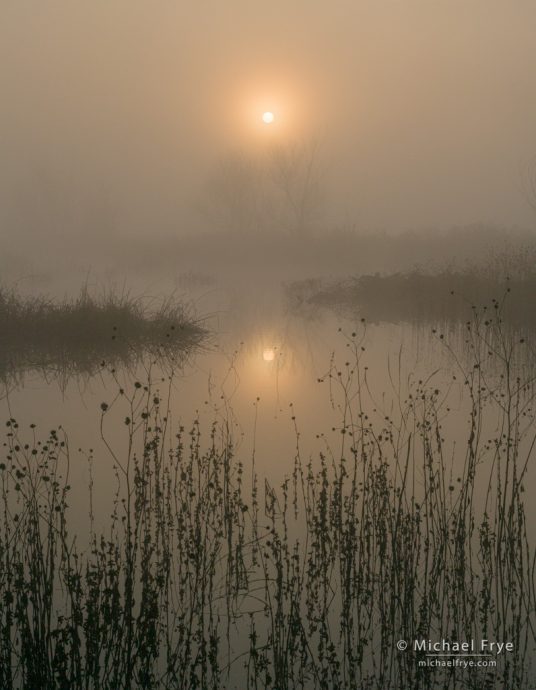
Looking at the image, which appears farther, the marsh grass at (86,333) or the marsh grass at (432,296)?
the marsh grass at (432,296)

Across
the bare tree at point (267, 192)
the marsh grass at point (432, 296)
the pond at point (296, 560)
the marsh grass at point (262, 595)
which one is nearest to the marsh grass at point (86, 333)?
the pond at point (296, 560)

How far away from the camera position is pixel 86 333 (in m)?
10.8

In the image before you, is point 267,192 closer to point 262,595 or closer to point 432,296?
point 432,296

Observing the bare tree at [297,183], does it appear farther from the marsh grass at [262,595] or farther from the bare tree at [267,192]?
the marsh grass at [262,595]

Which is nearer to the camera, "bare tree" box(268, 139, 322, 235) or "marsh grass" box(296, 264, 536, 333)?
"marsh grass" box(296, 264, 536, 333)

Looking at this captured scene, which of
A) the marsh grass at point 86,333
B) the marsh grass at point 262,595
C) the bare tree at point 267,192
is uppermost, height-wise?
the bare tree at point 267,192

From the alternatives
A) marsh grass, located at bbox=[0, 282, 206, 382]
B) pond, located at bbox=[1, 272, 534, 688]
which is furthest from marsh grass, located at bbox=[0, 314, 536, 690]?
marsh grass, located at bbox=[0, 282, 206, 382]

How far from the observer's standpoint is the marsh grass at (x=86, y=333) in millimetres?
9938

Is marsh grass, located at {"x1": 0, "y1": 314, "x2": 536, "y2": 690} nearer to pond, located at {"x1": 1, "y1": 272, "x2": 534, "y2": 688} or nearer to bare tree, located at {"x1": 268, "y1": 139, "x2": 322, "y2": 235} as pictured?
pond, located at {"x1": 1, "y1": 272, "x2": 534, "y2": 688}

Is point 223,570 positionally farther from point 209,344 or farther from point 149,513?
point 209,344

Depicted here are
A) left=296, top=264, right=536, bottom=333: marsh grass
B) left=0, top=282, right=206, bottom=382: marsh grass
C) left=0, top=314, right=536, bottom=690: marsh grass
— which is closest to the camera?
left=0, top=314, right=536, bottom=690: marsh grass

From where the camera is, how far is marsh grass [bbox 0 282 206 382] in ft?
32.6

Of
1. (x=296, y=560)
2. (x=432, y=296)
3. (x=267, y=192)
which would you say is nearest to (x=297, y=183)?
(x=267, y=192)

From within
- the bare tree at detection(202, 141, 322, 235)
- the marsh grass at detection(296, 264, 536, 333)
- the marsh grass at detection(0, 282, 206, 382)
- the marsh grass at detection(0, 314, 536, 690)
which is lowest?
the marsh grass at detection(0, 314, 536, 690)
